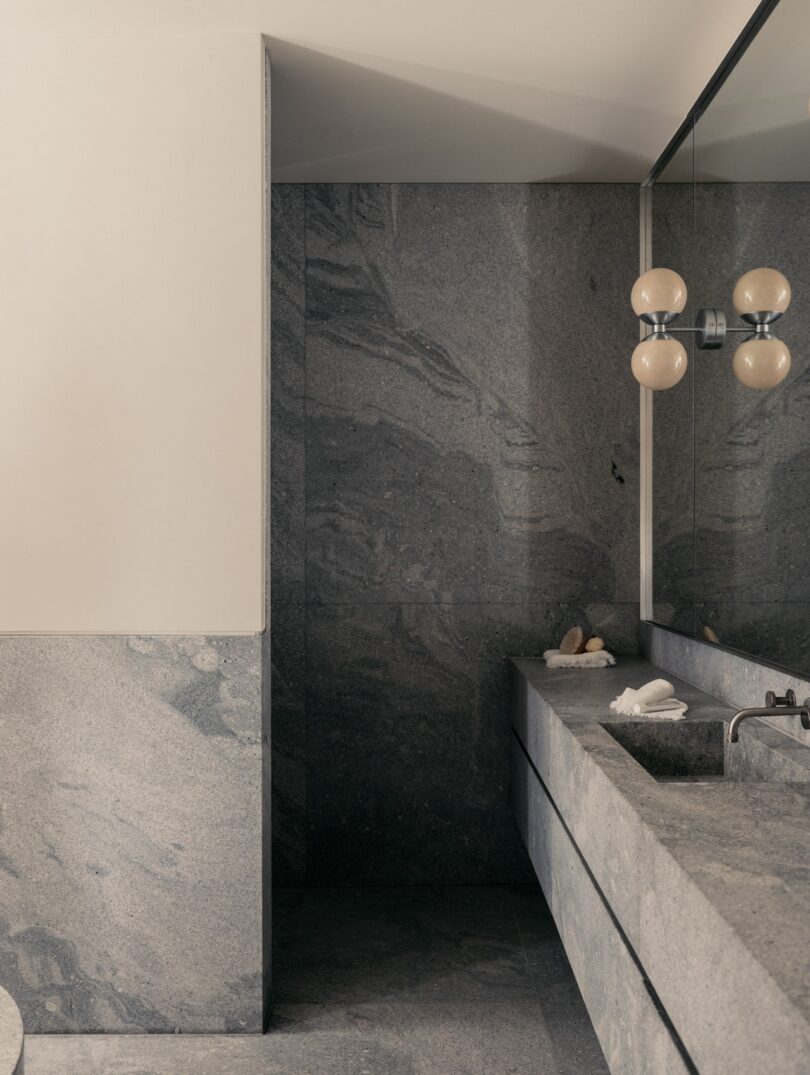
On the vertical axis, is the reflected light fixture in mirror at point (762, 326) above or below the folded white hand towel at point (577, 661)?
above

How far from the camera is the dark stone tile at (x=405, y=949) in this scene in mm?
2686

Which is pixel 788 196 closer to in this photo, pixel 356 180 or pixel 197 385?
pixel 197 385

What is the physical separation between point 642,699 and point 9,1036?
1.57 meters

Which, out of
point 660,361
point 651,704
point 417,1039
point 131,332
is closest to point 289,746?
point 417,1039

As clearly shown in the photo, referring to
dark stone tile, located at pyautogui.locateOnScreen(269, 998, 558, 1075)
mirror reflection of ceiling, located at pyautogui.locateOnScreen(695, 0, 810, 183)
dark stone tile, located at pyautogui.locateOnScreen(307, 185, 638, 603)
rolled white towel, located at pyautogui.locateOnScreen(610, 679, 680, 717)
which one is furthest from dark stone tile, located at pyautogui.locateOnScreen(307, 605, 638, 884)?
mirror reflection of ceiling, located at pyautogui.locateOnScreen(695, 0, 810, 183)

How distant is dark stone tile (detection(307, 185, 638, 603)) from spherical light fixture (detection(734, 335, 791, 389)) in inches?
42.6

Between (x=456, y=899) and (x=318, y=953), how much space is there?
598 millimetres

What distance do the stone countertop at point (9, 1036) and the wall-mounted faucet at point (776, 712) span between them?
1266 mm

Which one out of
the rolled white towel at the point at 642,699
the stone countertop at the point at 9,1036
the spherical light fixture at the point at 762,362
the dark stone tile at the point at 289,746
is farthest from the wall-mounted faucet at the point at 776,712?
the dark stone tile at the point at 289,746

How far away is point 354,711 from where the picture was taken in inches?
136

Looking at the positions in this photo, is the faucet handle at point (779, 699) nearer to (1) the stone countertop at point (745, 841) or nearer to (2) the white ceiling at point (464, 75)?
(1) the stone countertop at point (745, 841)

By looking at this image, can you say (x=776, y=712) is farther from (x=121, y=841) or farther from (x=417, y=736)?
(x=417, y=736)

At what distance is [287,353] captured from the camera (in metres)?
3.42

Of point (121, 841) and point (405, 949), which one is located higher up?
point (121, 841)
